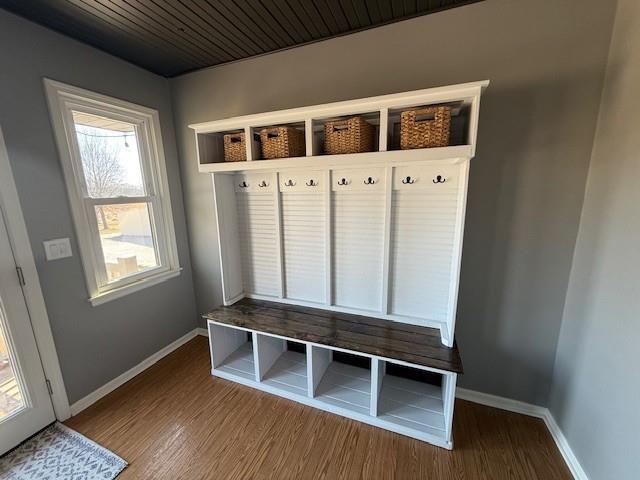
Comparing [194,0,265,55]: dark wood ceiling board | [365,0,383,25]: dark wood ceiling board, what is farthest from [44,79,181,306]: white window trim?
[365,0,383,25]: dark wood ceiling board

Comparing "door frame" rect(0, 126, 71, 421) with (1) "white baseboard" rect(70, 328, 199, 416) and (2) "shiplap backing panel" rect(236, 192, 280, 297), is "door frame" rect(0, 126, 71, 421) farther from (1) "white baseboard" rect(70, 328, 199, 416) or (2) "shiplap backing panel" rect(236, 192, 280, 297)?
(2) "shiplap backing panel" rect(236, 192, 280, 297)

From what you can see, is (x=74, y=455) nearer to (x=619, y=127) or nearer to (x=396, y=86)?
(x=396, y=86)

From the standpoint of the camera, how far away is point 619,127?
3.99ft

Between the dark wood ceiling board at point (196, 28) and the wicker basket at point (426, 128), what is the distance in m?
1.35

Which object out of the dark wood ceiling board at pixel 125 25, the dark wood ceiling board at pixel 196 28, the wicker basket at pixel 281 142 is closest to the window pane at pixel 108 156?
the dark wood ceiling board at pixel 125 25

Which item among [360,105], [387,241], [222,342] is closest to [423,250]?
[387,241]

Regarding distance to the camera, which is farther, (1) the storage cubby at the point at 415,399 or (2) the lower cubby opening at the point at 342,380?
(2) the lower cubby opening at the point at 342,380

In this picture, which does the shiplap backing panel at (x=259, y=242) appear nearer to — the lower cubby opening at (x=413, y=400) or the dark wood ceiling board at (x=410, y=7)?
the lower cubby opening at (x=413, y=400)

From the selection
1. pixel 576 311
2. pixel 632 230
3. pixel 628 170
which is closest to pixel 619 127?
pixel 628 170

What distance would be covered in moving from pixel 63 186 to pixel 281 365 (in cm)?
199

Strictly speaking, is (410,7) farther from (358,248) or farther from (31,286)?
(31,286)

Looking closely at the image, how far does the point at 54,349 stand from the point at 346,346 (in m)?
1.88

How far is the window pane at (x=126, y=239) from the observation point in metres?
2.01

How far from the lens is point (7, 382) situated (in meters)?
1.57
